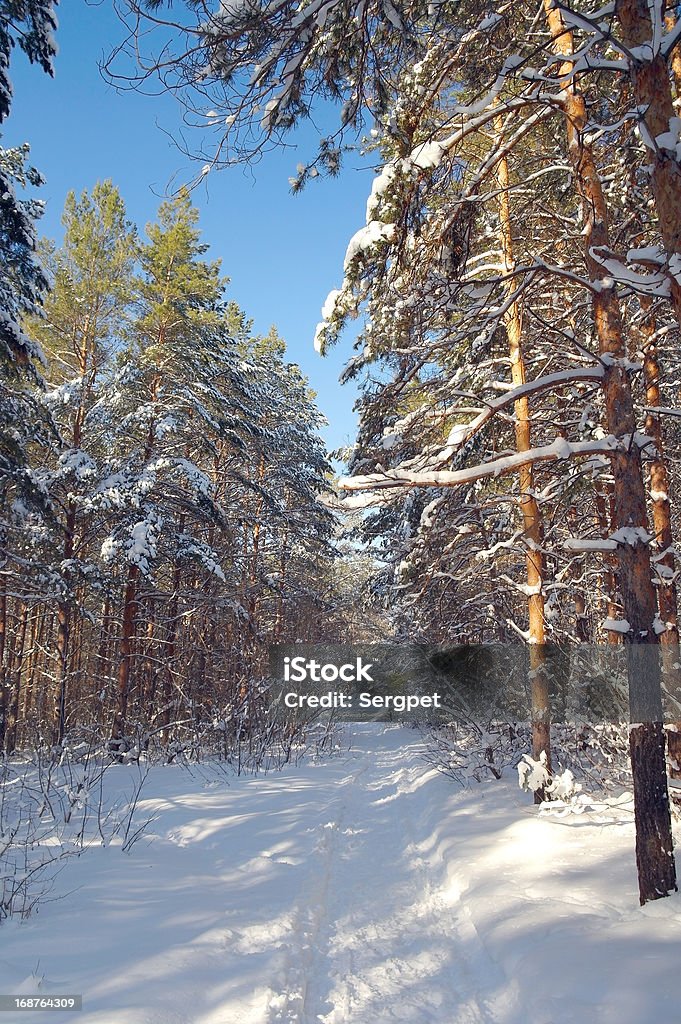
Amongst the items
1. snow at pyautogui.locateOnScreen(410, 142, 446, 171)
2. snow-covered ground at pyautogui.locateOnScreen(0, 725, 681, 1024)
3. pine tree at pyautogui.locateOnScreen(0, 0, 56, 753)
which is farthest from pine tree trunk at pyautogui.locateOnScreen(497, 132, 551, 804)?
pine tree at pyautogui.locateOnScreen(0, 0, 56, 753)

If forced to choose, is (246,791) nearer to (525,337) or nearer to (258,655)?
(525,337)

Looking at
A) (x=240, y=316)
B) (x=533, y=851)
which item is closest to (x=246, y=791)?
(x=533, y=851)

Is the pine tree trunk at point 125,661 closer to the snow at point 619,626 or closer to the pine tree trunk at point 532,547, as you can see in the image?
the pine tree trunk at point 532,547

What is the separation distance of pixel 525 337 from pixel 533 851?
7008 millimetres

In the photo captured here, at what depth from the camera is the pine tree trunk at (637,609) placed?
4.22 m

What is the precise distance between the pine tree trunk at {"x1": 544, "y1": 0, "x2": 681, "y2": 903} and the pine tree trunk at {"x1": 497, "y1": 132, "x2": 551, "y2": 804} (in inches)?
95.4

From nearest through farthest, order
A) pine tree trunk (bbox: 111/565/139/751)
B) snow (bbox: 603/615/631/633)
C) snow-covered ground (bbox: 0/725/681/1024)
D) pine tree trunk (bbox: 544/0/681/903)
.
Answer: snow-covered ground (bbox: 0/725/681/1024), pine tree trunk (bbox: 544/0/681/903), snow (bbox: 603/615/631/633), pine tree trunk (bbox: 111/565/139/751)

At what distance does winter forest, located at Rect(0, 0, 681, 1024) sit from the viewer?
366 centimetres

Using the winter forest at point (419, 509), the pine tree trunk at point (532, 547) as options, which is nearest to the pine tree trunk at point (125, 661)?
the winter forest at point (419, 509)

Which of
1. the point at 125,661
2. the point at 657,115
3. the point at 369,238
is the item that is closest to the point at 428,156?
the point at 369,238

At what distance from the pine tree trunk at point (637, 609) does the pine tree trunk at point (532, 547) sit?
2424mm

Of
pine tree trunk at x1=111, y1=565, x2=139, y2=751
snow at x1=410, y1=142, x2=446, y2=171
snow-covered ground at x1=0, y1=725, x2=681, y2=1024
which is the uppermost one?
snow at x1=410, y1=142, x2=446, y2=171

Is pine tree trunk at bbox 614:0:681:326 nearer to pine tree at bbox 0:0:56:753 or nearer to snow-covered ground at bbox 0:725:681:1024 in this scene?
snow-covered ground at bbox 0:725:681:1024

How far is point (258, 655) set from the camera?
19.5m
